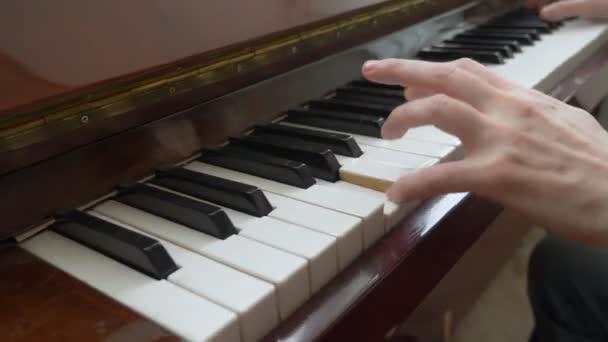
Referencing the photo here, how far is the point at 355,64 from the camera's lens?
3.78 ft

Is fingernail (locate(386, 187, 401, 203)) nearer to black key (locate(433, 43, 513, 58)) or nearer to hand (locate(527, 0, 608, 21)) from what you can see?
black key (locate(433, 43, 513, 58))

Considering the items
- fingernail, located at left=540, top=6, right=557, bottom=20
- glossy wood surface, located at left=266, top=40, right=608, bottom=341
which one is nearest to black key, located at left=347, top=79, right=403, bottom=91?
glossy wood surface, located at left=266, top=40, right=608, bottom=341

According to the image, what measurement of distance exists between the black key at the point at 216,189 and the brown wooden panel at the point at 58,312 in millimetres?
189

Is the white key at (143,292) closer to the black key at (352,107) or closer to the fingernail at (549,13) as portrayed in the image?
the black key at (352,107)

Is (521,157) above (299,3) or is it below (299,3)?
below

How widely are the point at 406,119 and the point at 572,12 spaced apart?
1078 mm

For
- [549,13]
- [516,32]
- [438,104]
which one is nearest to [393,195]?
[438,104]

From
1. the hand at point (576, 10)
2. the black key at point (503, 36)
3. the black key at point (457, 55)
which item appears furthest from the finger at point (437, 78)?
the hand at point (576, 10)

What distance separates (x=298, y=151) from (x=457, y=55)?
676mm

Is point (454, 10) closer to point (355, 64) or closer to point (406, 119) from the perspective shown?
point (355, 64)

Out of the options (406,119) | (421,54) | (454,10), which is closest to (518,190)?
(406,119)

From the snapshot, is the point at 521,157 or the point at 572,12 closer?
the point at 521,157

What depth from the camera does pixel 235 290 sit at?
1.61 ft

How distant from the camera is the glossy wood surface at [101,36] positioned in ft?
1.83
